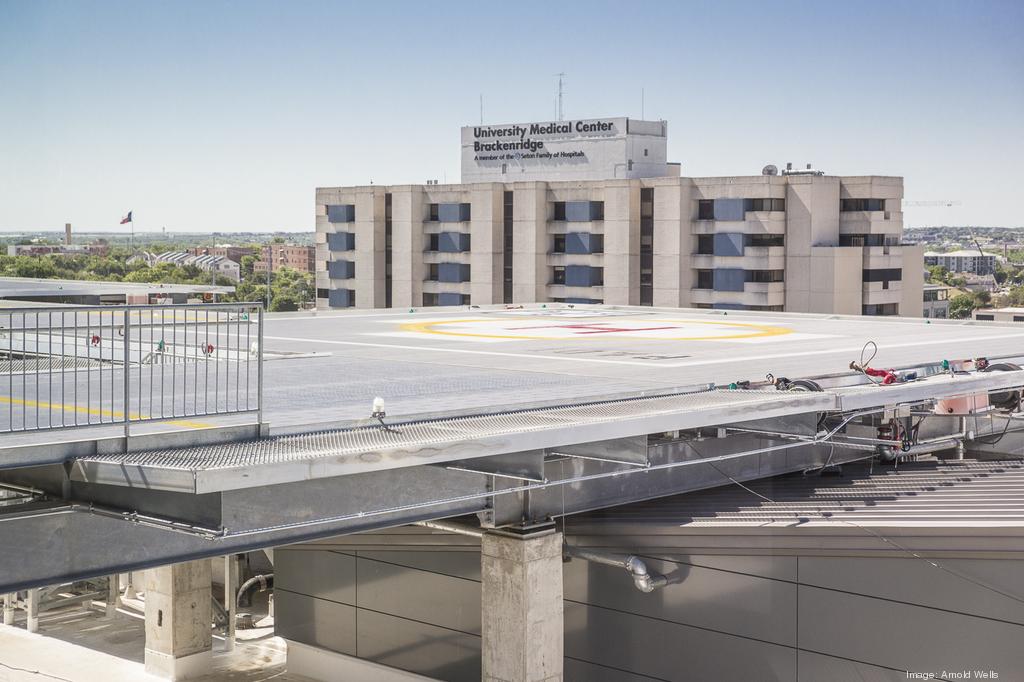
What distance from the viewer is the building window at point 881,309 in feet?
282

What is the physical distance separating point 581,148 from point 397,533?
287ft

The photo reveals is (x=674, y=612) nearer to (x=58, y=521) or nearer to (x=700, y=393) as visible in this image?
(x=700, y=393)

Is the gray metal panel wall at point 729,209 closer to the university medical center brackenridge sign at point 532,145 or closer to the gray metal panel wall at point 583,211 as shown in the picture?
the gray metal panel wall at point 583,211

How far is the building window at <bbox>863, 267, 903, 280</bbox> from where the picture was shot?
3364 inches

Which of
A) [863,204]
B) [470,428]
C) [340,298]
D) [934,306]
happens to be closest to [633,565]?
[470,428]

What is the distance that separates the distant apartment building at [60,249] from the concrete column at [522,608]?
13918 cm

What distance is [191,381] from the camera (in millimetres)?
14875

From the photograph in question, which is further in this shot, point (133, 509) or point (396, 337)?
point (396, 337)

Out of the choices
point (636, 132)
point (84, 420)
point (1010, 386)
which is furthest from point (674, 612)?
point (636, 132)

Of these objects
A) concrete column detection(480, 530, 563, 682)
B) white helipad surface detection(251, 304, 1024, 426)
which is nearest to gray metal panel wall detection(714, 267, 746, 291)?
white helipad surface detection(251, 304, 1024, 426)

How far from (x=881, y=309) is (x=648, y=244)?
17332 mm

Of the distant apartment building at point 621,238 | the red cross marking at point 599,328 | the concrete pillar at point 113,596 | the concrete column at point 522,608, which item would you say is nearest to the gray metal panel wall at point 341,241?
the distant apartment building at point 621,238

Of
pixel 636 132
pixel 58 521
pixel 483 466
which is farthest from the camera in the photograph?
pixel 636 132

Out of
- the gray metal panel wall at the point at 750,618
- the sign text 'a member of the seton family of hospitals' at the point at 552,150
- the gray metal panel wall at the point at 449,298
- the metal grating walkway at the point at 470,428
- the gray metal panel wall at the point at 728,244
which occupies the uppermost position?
the sign text 'a member of the seton family of hospitals' at the point at 552,150
